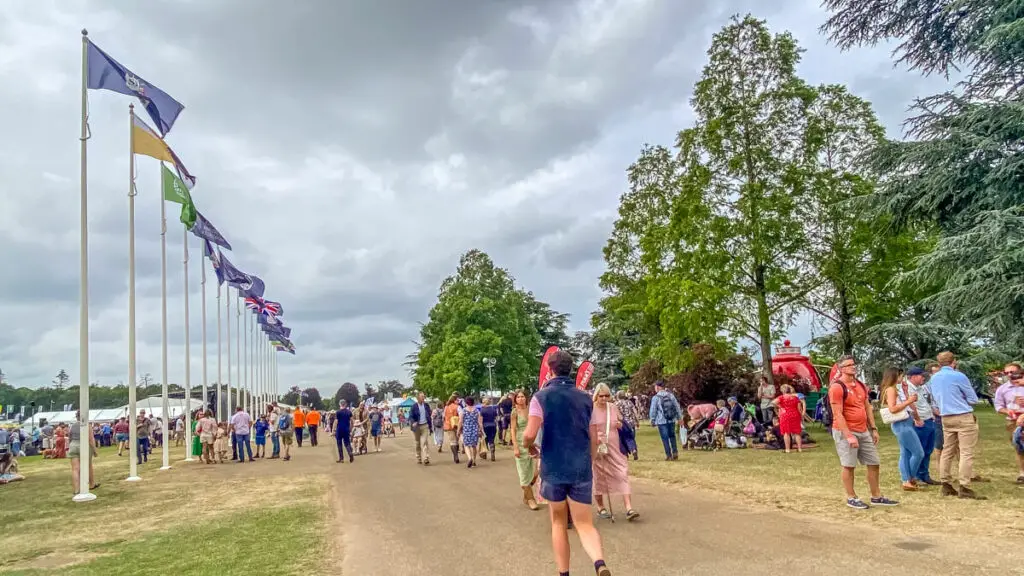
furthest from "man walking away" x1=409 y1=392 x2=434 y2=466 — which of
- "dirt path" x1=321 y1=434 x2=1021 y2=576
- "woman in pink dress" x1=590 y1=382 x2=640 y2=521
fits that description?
"woman in pink dress" x1=590 y1=382 x2=640 y2=521

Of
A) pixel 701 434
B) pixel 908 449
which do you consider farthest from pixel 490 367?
pixel 908 449

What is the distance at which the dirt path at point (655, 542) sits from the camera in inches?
253

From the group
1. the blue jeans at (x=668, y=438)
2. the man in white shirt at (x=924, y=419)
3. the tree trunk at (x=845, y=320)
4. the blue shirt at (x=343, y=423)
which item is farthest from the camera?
the tree trunk at (x=845, y=320)

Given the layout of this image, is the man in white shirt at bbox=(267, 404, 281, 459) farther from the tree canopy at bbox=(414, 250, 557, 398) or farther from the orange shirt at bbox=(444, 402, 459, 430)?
the tree canopy at bbox=(414, 250, 557, 398)

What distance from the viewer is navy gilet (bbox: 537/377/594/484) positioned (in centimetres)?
572

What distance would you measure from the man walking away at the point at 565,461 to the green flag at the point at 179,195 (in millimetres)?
18044

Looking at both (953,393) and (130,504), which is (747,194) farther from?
(130,504)

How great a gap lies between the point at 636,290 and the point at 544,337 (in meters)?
39.6

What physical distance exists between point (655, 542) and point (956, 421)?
17.5ft

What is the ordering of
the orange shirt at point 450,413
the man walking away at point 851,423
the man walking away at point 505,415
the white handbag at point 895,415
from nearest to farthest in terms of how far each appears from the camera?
the man walking away at point 851,423 < the white handbag at point 895,415 < the orange shirt at point 450,413 < the man walking away at point 505,415

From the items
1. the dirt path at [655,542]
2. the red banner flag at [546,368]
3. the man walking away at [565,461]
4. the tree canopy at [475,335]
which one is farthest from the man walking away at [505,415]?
the tree canopy at [475,335]

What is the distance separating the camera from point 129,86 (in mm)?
16516

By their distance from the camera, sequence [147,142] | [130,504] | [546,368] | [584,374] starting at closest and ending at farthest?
[546,368], [584,374], [130,504], [147,142]

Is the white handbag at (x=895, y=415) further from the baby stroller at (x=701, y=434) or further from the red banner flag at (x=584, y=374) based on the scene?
the baby stroller at (x=701, y=434)
